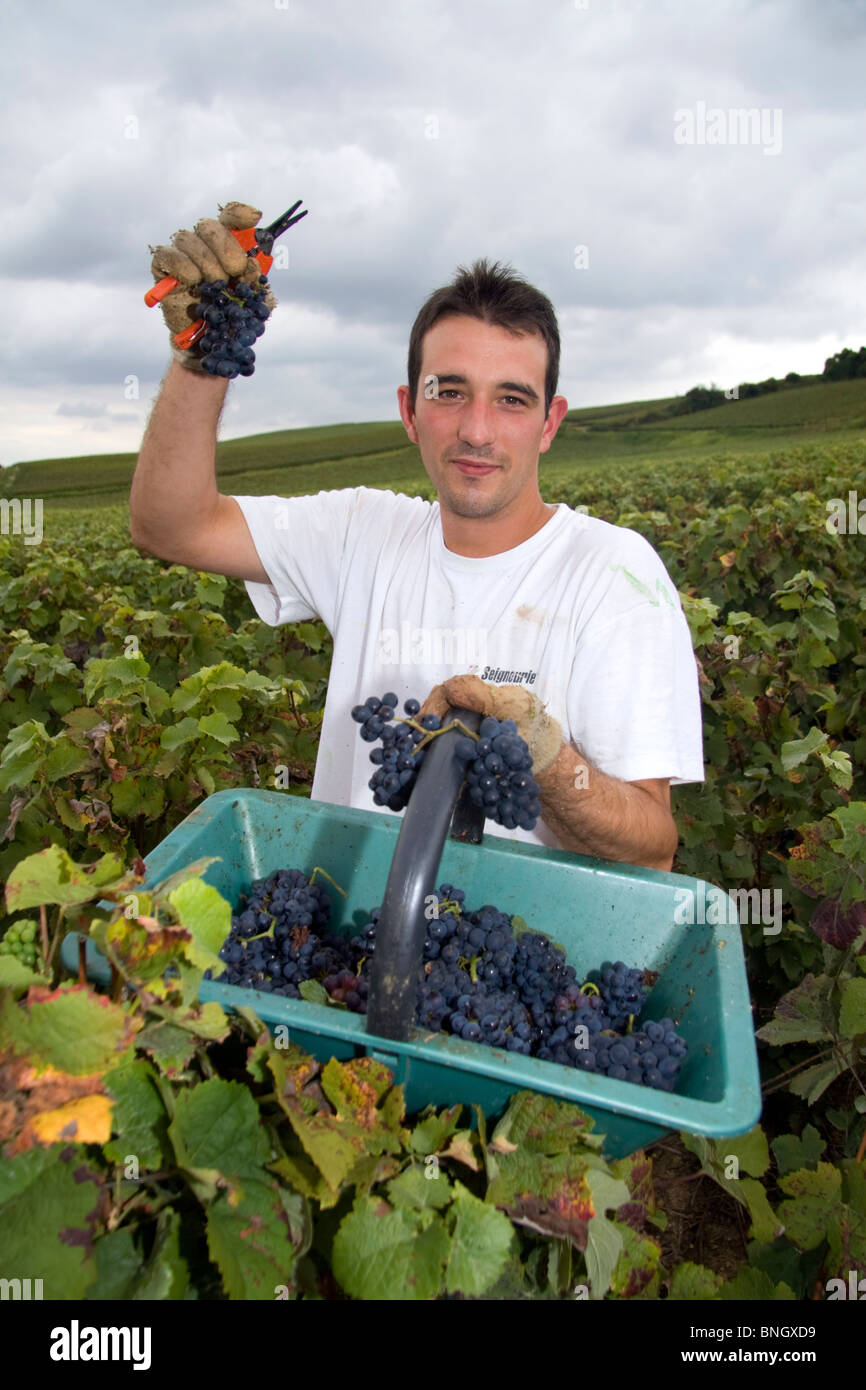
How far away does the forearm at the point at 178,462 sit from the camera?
8.12ft

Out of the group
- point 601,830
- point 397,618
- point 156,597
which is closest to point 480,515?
point 397,618

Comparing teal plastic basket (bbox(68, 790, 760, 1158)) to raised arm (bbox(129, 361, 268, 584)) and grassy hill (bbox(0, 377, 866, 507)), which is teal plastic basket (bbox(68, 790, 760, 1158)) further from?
grassy hill (bbox(0, 377, 866, 507))

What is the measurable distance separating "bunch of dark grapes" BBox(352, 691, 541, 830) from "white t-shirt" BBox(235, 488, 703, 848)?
0.64 meters

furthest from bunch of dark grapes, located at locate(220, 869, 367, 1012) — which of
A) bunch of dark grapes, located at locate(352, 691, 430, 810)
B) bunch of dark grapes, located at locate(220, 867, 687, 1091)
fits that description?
bunch of dark grapes, located at locate(352, 691, 430, 810)

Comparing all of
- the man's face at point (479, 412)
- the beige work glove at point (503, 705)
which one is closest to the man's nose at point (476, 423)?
the man's face at point (479, 412)

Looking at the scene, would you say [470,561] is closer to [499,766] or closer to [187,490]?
[187,490]

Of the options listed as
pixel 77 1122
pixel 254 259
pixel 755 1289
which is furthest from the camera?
pixel 254 259

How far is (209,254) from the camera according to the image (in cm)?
201

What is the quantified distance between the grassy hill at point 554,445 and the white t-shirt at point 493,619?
41704 millimetres

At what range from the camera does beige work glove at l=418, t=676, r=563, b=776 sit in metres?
1.47

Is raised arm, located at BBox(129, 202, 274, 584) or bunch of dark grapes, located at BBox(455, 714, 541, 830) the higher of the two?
raised arm, located at BBox(129, 202, 274, 584)

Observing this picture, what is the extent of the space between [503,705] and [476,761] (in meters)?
0.19

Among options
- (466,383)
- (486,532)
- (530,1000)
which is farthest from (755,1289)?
(466,383)
